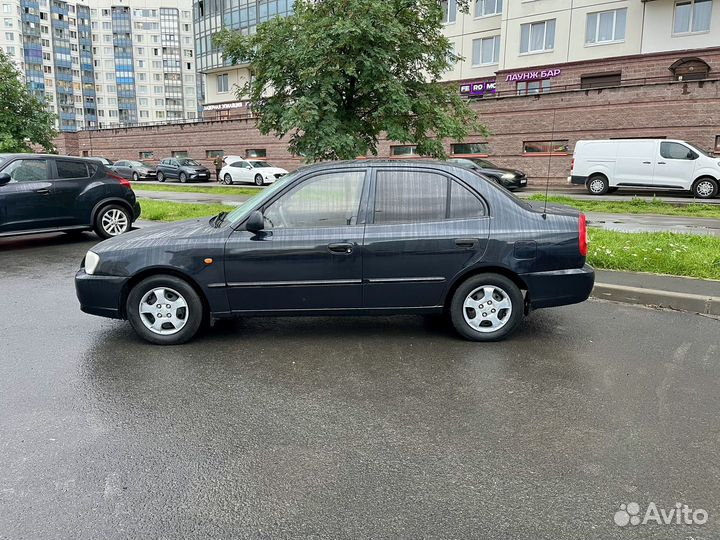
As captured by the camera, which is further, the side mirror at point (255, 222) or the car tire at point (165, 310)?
the car tire at point (165, 310)

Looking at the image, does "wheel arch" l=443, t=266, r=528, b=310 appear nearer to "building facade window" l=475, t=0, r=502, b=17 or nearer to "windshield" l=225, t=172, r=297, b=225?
"windshield" l=225, t=172, r=297, b=225

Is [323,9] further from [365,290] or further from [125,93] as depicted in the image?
[125,93]

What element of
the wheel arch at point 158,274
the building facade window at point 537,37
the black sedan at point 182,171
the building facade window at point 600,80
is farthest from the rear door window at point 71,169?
the building facade window at point 537,37

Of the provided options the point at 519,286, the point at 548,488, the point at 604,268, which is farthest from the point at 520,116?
the point at 548,488

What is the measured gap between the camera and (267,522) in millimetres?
2672

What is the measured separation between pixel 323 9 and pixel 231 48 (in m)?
2.28

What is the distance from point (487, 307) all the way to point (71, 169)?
8.65m

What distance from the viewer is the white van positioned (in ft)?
69.6

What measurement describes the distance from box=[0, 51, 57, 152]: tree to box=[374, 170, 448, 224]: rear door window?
2260cm

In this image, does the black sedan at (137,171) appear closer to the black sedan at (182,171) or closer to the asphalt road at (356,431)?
the black sedan at (182,171)

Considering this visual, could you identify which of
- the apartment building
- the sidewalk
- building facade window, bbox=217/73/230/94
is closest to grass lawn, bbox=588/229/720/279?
the sidewalk

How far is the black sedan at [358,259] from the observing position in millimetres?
5035

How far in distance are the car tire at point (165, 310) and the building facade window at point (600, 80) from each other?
32176 millimetres

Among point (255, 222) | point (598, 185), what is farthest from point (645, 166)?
point (255, 222)
